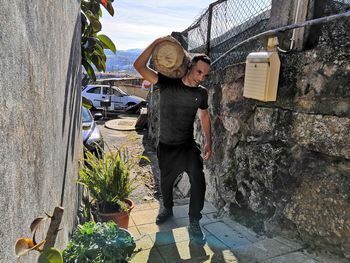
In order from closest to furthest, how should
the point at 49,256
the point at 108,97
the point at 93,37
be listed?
the point at 49,256, the point at 93,37, the point at 108,97

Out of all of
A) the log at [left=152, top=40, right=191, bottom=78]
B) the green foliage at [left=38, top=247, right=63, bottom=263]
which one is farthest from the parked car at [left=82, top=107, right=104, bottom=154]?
the green foliage at [left=38, top=247, right=63, bottom=263]

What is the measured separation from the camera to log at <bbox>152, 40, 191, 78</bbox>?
Answer: 277cm

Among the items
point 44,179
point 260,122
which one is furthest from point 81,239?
point 260,122

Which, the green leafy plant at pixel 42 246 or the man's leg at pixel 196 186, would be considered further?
the man's leg at pixel 196 186

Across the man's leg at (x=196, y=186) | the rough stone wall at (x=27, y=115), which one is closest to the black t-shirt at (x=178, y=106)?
the man's leg at (x=196, y=186)

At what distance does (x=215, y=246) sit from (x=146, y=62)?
74.5 inches

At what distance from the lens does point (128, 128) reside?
42.1ft

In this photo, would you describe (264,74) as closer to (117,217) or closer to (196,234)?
(196,234)

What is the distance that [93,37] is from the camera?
3773 millimetres

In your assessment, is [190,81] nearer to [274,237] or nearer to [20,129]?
[274,237]

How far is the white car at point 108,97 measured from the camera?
696 inches

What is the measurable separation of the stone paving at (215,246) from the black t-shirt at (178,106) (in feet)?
3.30

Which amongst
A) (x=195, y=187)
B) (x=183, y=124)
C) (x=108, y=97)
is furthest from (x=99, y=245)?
(x=108, y=97)

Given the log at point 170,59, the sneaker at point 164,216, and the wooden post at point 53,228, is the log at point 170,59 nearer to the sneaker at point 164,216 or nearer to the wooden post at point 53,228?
the sneaker at point 164,216
